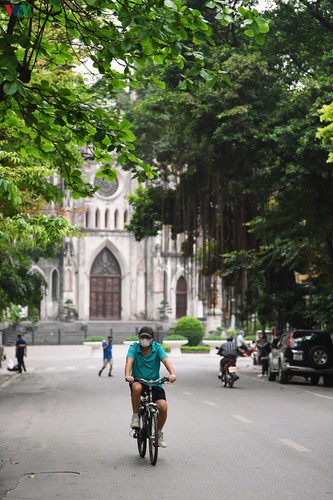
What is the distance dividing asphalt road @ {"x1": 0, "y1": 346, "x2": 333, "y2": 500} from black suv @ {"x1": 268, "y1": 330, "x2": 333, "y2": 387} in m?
3.37

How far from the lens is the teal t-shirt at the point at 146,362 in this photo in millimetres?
10453

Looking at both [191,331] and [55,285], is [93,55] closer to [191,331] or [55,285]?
[191,331]

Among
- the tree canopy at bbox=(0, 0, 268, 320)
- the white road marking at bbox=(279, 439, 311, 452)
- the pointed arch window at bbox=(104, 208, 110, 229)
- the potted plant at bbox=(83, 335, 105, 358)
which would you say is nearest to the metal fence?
the potted plant at bbox=(83, 335, 105, 358)

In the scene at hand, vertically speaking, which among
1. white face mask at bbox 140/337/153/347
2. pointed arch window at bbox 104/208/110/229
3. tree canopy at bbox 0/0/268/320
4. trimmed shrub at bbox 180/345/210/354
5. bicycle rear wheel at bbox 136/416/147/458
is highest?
pointed arch window at bbox 104/208/110/229

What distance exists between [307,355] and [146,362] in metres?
15.6

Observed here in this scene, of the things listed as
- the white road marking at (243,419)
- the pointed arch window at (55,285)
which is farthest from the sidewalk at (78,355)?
the white road marking at (243,419)

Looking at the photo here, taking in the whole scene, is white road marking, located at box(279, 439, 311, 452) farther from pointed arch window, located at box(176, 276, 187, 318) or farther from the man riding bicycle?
pointed arch window, located at box(176, 276, 187, 318)

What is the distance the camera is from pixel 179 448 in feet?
36.7

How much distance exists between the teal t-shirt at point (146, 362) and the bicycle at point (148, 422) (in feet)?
0.30

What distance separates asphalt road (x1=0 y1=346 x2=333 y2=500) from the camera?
8.37 metres

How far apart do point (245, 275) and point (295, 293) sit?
2095 millimetres

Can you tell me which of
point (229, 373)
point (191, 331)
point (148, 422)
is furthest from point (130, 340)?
point (148, 422)

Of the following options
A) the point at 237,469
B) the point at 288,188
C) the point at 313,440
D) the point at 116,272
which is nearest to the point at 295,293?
the point at 288,188

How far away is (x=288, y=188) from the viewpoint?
86.4 ft
